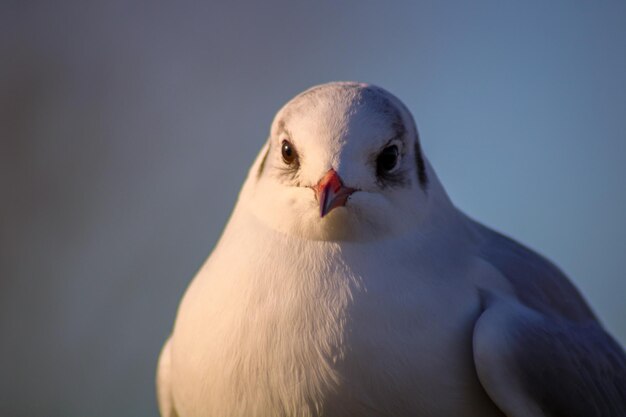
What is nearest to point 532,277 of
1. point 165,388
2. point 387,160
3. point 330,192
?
point 387,160

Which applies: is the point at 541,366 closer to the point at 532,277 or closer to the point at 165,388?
the point at 532,277

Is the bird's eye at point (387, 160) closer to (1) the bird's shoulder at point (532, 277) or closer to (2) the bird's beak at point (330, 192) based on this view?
(2) the bird's beak at point (330, 192)

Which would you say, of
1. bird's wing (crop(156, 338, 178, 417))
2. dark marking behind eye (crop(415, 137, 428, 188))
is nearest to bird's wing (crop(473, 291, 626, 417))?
dark marking behind eye (crop(415, 137, 428, 188))

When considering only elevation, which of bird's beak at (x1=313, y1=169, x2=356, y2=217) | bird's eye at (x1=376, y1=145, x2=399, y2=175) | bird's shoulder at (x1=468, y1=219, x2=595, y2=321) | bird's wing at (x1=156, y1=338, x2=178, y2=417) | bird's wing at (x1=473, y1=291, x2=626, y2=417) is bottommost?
bird's wing at (x1=156, y1=338, x2=178, y2=417)

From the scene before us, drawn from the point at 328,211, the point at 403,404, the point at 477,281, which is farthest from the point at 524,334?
the point at 328,211

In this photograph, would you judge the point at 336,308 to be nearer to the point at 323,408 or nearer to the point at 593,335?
the point at 323,408

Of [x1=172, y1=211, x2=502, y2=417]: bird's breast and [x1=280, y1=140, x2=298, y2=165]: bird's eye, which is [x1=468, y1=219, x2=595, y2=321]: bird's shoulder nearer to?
[x1=172, y1=211, x2=502, y2=417]: bird's breast

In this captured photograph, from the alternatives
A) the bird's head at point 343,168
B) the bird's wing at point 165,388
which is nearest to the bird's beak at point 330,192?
the bird's head at point 343,168
